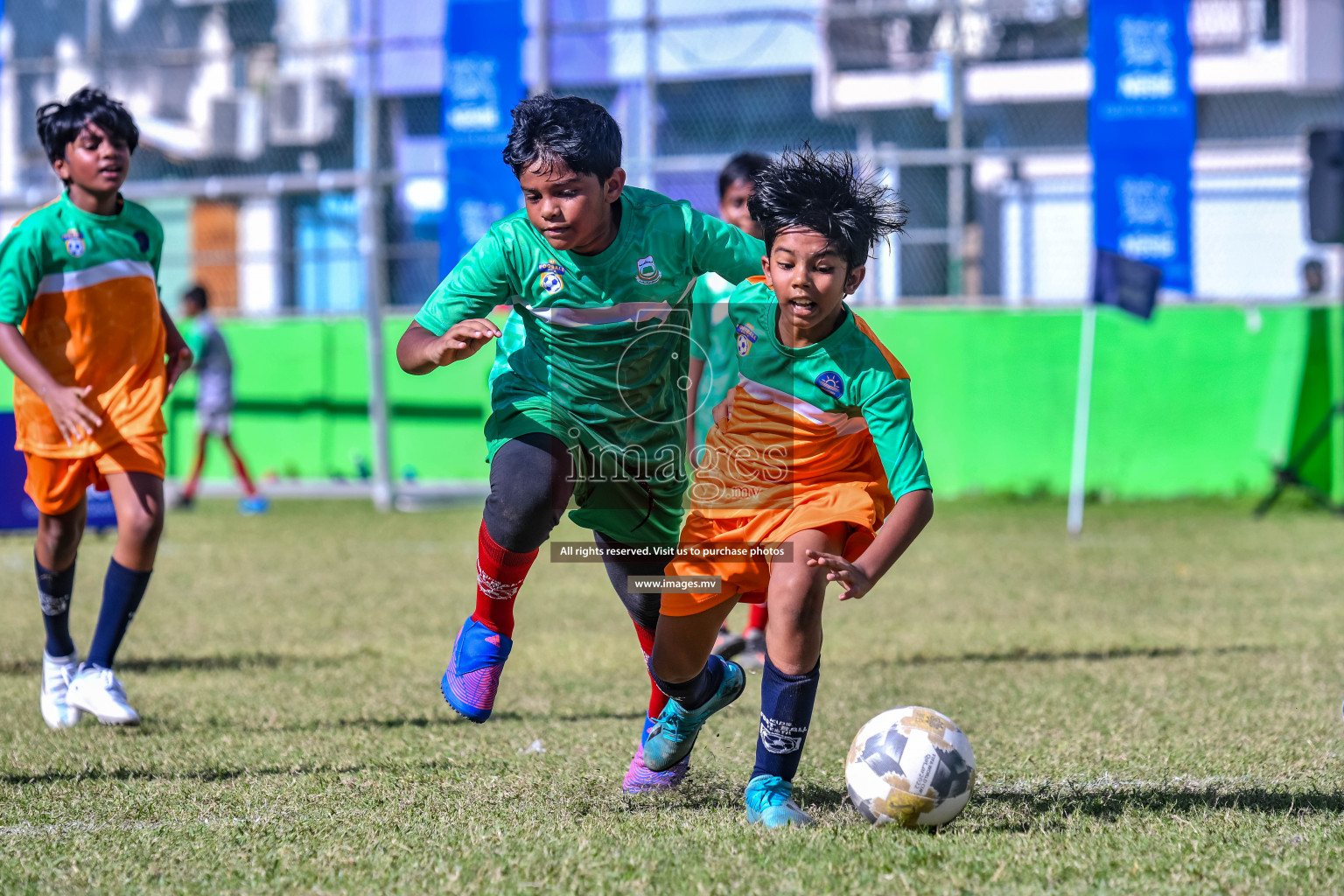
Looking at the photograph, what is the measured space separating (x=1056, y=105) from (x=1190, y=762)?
13330 millimetres

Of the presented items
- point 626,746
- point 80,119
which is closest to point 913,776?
point 626,746

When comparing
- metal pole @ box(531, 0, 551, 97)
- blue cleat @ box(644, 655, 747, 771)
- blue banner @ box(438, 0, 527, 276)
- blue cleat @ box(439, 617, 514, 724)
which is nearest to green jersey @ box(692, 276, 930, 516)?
blue cleat @ box(644, 655, 747, 771)

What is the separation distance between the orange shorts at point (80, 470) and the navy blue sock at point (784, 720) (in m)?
2.52

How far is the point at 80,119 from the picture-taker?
500cm

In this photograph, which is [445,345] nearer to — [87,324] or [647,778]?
[647,778]

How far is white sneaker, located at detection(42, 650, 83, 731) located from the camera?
4934 millimetres

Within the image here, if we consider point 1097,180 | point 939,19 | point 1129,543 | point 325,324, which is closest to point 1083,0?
point 939,19

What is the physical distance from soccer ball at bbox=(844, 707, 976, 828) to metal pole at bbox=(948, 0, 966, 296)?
10.6 metres

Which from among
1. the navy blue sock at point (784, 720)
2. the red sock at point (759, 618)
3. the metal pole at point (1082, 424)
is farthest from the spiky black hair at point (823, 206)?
the metal pole at point (1082, 424)

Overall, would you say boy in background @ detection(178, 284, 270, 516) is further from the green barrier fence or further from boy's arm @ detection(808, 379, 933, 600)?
boy's arm @ detection(808, 379, 933, 600)

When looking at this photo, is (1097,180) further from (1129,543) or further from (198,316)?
(198,316)

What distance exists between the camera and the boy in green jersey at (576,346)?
3.76 m

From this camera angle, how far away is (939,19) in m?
14.5

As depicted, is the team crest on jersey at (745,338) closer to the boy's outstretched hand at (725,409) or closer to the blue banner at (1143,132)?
the boy's outstretched hand at (725,409)
